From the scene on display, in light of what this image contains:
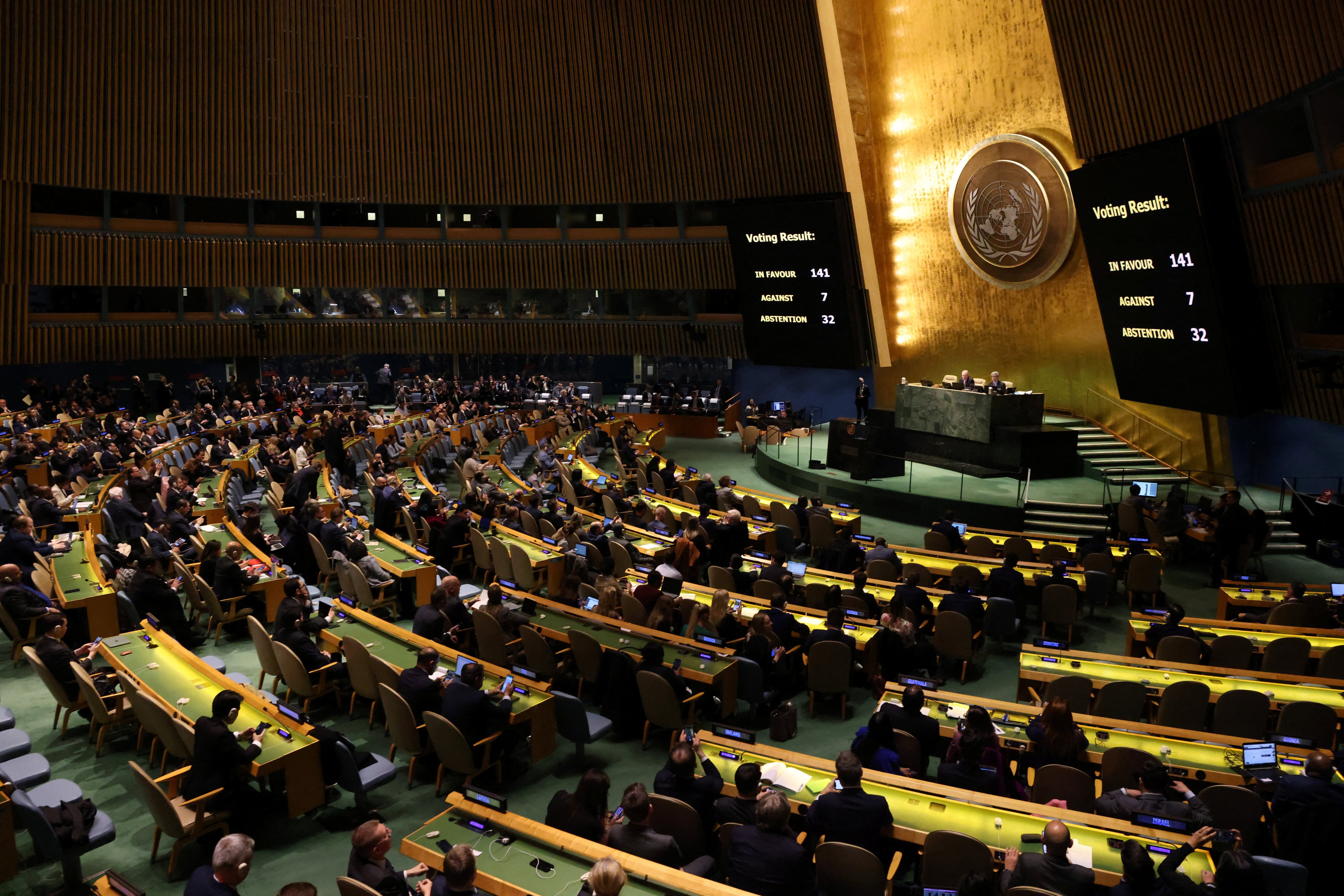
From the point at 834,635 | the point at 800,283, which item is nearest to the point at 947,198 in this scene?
the point at 800,283

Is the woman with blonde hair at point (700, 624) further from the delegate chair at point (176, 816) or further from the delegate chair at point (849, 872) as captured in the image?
the delegate chair at point (176, 816)

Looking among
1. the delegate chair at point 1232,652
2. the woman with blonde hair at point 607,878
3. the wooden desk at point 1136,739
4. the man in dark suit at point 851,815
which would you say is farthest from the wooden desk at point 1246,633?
the woman with blonde hair at point 607,878

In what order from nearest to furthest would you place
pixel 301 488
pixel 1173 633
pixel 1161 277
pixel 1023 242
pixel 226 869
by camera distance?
pixel 226 869, pixel 1173 633, pixel 301 488, pixel 1161 277, pixel 1023 242

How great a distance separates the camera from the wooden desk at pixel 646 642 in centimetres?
770

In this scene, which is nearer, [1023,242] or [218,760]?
[218,760]

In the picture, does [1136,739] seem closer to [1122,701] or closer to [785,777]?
[1122,701]

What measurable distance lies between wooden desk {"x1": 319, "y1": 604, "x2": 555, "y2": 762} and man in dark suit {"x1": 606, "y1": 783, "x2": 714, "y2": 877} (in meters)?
1.98

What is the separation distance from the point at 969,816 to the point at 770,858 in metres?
1.34

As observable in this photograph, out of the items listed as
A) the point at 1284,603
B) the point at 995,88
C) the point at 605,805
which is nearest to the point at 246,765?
the point at 605,805

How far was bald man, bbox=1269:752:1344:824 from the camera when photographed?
527 cm

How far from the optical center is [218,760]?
228 inches

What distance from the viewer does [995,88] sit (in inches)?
744

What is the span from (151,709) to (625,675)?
11.7ft

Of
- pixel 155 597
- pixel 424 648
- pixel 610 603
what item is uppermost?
pixel 155 597
